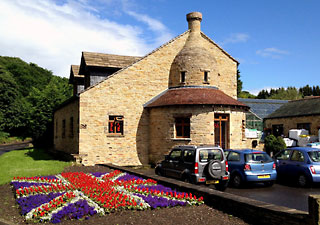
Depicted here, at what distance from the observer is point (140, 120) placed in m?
21.2

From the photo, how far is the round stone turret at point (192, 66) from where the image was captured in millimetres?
21312

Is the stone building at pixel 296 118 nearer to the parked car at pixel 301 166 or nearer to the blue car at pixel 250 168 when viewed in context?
the parked car at pixel 301 166

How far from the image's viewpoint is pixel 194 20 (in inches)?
930

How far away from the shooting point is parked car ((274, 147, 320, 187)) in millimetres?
11945

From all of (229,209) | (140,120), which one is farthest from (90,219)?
(140,120)

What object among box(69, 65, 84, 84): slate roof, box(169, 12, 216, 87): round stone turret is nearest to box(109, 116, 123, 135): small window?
box(169, 12, 216, 87): round stone turret

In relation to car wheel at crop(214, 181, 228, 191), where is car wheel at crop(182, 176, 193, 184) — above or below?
above

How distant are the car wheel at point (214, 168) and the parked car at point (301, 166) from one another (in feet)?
12.6

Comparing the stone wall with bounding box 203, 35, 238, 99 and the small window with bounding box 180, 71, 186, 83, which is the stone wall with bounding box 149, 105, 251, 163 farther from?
the stone wall with bounding box 203, 35, 238, 99

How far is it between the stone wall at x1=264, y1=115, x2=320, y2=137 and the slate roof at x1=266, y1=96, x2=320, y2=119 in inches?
16.8

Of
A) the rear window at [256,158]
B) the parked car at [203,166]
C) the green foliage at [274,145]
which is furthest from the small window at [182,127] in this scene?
the green foliage at [274,145]

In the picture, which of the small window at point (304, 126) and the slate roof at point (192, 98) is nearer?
the slate roof at point (192, 98)

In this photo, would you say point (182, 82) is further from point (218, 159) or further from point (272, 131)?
point (272, 131)

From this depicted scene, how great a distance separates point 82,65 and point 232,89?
12.8 metres
